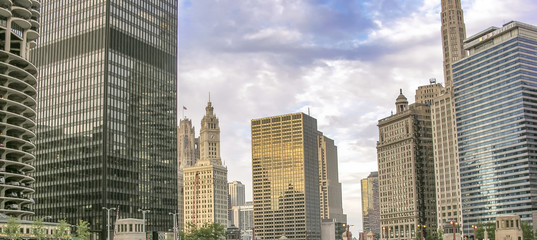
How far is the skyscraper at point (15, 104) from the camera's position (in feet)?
413

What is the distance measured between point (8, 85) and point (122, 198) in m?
66.9

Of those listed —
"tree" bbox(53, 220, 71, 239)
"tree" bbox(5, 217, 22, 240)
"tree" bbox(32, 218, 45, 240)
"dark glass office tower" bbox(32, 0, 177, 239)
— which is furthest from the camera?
"dark glass office tower" bbox(32, 0, 177, 239)

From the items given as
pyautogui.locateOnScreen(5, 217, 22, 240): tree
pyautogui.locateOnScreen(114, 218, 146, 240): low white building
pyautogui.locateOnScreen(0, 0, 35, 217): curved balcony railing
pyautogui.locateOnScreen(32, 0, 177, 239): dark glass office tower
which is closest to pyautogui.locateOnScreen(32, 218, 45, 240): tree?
pyautogui.locateOnScreen(5, 217, 22, 240): tree

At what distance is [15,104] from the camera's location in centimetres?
12725

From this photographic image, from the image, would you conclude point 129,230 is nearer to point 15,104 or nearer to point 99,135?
point 99,135

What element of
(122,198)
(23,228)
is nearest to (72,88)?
(122,198)

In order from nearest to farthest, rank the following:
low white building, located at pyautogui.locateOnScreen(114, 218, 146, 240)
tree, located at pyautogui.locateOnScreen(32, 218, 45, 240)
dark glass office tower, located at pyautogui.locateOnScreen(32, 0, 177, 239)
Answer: tree, located at pyautogui.locateOnScreen(32, 218, 45, 240)
low white building, located at pyautogui.locateOnScreen(114, 218, 146, 240)
dark glass office tower, located at pyautogui.locateOnScreen(32, 0, 177, 239)

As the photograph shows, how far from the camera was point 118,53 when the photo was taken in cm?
19575

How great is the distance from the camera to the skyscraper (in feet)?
413

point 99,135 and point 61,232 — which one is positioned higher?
point 99,135

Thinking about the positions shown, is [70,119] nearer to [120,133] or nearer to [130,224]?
[120,133]

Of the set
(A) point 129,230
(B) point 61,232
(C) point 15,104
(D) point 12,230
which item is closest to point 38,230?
(B) point 61,232

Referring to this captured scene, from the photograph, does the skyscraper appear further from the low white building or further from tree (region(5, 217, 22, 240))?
the low white building

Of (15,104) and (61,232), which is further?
(15,104)
